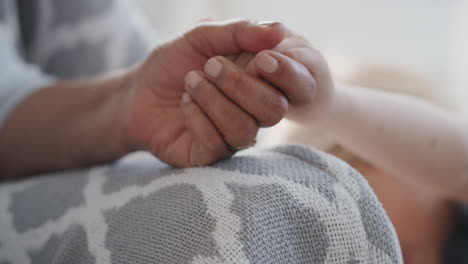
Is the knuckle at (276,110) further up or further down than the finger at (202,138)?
further up

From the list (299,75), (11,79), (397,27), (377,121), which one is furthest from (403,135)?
(397,27)

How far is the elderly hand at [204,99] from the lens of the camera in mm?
342

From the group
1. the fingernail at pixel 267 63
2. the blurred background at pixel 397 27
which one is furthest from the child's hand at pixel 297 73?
the blurred background at pixel 397 27

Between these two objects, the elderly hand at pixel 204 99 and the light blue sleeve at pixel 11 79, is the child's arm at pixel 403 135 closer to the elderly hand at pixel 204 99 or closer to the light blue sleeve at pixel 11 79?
the elderly hand at pixel 204 99

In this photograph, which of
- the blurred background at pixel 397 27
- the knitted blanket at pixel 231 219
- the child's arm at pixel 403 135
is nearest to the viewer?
the knitted blanket at pixel 231 219

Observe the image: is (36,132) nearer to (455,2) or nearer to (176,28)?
(176,28)

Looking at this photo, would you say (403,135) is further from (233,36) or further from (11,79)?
(11,79)

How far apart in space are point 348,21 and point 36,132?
86 cm

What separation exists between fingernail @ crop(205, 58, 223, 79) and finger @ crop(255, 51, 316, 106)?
29mm

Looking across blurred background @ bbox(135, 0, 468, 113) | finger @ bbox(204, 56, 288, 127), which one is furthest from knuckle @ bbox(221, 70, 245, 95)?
blurred background @ bbox(135, 0, 468, 113)

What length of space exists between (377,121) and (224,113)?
0.16 m

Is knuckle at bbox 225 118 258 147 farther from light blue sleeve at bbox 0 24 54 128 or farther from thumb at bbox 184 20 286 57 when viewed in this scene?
light blue sleeve at bbox 0 24 54 128

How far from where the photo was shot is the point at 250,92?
34cm

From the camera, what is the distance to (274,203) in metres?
0.30
